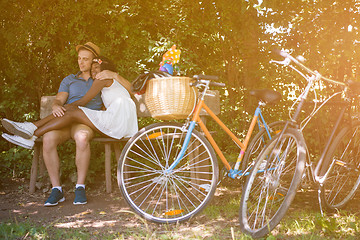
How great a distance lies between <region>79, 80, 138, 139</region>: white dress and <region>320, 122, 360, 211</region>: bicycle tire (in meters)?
2.28

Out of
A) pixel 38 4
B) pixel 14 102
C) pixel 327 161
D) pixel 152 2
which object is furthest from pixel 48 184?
pixel 327 161

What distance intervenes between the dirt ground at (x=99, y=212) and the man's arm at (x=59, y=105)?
1031 millimetres

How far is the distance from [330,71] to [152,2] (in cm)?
270

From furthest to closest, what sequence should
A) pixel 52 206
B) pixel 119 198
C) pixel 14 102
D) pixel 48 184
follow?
pixel 14 102 → pixel 48 184 → pixel 119 198 → pixel 52 206

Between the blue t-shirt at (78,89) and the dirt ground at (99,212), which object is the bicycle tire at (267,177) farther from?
the blue t-shirt at (78,89)

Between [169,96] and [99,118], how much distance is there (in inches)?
61.1

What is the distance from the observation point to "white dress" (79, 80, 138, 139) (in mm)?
4551

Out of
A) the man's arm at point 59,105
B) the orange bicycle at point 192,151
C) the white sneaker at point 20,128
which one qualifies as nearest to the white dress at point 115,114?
the man's arm at point 59,105

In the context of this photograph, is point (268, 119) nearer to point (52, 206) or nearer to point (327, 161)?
point (327, 161)

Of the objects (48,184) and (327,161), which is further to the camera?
(48,184)

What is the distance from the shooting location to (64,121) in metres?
4.46

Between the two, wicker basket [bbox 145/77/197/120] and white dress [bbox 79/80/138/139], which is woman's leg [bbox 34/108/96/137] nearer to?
white dress [bbox 79/80/138/139]

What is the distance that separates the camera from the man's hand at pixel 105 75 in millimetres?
4695

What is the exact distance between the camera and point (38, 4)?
18.5 feet
